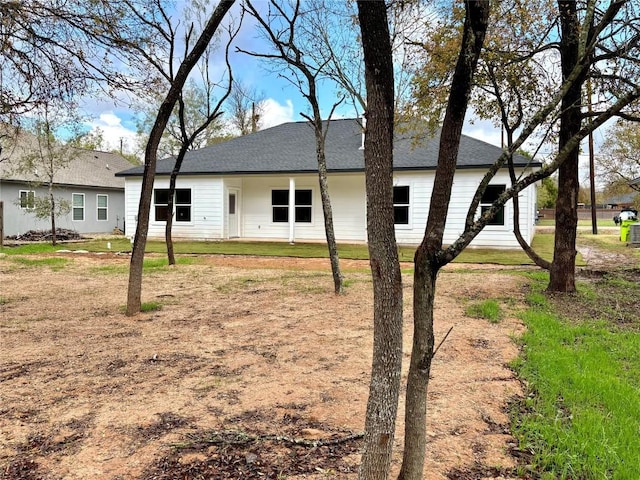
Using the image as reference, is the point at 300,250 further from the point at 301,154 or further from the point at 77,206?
the point at 77,206

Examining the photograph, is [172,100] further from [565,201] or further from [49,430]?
[565,201]

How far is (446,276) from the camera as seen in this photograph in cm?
890

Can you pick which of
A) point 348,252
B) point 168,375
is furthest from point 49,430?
point 348,252

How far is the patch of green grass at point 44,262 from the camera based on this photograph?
33.1ft

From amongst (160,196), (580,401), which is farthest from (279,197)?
(580,401)

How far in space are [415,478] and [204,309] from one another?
15.3 feet

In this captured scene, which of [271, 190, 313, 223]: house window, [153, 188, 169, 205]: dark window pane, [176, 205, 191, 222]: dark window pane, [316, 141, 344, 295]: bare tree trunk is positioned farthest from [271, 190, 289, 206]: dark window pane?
[316, 141, 344, 295]: bare tree trunk

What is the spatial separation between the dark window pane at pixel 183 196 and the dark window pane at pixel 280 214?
11.3 feet

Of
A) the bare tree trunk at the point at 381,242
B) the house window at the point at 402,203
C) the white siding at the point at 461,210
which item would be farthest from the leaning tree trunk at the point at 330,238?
the house window at the point at 402,203

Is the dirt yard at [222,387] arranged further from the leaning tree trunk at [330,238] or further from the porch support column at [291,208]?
the porch support column at [291,208]

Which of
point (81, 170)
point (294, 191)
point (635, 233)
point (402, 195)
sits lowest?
point (635, 233)

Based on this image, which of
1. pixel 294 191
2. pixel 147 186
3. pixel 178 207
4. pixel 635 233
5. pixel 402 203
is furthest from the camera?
pixel 178 207

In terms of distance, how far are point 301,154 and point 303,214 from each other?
2.35 metres

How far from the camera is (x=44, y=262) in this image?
10.5m
